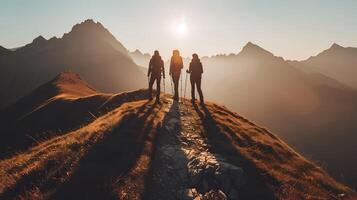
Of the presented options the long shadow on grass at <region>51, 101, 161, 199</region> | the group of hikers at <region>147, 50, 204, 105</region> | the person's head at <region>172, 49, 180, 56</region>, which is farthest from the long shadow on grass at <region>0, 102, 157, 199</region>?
the person's head at <region>172, 49, 180, 56</region>

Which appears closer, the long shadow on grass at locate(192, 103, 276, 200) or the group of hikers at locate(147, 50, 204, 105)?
the long shadow on grass at locate(192, 103, 276, 200)

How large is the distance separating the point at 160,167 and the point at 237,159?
385cm

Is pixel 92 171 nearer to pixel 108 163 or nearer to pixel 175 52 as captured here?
pixel 108 163

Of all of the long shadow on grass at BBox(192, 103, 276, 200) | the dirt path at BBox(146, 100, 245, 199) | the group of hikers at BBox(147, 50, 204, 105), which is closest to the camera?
the dirt path at BBox(146, 100, 245, 199)

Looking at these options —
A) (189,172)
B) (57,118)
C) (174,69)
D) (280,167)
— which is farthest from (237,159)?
(57,118)

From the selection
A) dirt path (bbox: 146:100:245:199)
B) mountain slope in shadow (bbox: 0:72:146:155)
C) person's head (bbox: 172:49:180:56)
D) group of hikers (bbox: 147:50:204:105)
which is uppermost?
person's head (bbox: 172:49:180:56)

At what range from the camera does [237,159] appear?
16172 mm

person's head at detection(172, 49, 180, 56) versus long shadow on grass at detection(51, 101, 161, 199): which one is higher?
person's head at detection(172, 49, 180, 56)

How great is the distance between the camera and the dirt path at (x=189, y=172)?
12867 millimetres

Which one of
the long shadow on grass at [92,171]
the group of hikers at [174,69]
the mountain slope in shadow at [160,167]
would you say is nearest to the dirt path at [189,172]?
the mountain slope in shadow at [160,167]

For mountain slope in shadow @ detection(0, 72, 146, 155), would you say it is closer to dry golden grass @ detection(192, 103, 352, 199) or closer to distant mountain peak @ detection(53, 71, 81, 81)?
dry golden grass @ detection(192, 103, 352, 199)

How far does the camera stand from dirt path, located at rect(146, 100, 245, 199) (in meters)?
12.9

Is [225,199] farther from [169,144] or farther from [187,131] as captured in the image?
[187,131]

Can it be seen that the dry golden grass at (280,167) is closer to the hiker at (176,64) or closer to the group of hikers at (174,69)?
the group of hikers at (174,69)
